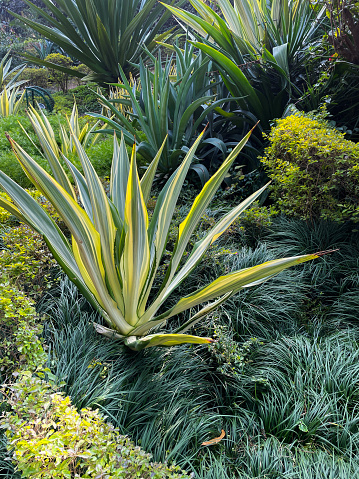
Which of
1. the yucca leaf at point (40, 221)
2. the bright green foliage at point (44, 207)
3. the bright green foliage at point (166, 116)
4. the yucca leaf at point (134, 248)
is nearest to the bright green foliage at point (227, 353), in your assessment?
the yucca leaf at point (134, 248)

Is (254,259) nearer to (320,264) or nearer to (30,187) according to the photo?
(320,264)

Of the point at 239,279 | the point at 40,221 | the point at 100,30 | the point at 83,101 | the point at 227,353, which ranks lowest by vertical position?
the point at 227,353

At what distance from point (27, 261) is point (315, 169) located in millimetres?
1998

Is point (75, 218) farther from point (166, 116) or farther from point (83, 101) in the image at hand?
point (83, 101)

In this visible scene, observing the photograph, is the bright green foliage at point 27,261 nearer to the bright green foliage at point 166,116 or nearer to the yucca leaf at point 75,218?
the yucca leaf at point 75,218

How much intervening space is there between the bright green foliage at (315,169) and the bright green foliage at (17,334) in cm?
186

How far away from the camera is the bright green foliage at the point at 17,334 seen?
1.34m

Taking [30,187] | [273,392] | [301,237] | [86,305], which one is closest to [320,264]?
[301,237]

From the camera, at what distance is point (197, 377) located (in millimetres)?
1738

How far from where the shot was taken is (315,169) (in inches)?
94.3

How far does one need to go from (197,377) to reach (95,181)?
111cm

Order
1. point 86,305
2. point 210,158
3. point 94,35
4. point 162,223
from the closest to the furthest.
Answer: point 162,223, point 86,305, point 210,158, point 94,35

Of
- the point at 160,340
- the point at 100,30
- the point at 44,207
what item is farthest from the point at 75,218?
the point at 100,30

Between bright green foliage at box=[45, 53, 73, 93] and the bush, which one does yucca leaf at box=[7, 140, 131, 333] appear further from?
bright green foliage at box=[45, 53, 73, 93]
